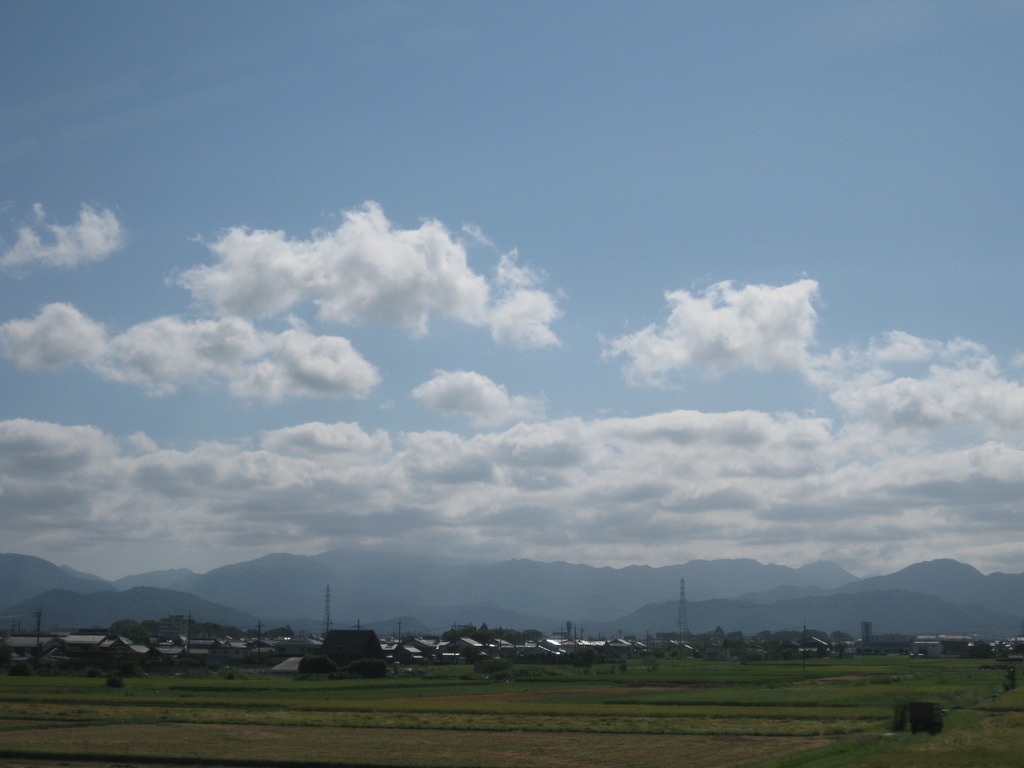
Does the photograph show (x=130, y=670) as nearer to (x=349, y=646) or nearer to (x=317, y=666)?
(x=317, y=666)

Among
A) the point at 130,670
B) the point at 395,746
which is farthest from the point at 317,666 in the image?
the point at 395,746

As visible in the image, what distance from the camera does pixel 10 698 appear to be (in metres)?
46.5

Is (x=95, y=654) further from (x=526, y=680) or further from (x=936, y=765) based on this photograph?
(x=936, y=765)

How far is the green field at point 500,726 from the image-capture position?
25.9 metres

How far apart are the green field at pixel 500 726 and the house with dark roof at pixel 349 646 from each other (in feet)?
80.9

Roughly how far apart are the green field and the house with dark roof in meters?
24.7

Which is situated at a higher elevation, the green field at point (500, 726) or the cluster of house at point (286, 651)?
the green field at point (500, 726)

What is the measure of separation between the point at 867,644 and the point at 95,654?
135 meters

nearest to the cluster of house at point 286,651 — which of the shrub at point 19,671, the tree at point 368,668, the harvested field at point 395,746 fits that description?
the tree at point 368,668

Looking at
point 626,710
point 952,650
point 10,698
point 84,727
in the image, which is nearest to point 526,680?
point 626,710

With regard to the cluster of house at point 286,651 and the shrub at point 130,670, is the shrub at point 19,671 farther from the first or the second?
the cluster of house at point 286,651

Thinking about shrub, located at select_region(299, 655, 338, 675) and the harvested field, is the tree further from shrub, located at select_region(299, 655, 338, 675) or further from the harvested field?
the harvested field

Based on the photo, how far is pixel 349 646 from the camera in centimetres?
8588

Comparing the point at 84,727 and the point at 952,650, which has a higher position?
the point at 84,727
